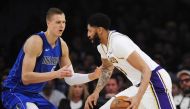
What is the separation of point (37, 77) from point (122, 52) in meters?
1.03

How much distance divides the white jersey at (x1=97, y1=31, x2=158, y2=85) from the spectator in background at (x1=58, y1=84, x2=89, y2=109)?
2349 mm

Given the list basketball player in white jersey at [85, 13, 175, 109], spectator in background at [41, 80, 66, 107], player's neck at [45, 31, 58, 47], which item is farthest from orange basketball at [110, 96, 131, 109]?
spectator in background at [41, 80, 66, 107]

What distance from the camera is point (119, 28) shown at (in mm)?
13562

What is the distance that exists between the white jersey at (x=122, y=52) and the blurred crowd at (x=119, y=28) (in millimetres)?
3391

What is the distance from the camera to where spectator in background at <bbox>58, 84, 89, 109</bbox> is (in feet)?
29.9

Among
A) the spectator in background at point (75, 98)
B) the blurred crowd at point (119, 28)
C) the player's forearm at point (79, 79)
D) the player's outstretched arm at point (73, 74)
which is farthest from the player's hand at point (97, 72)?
the blurred crowd at point (119, 28)

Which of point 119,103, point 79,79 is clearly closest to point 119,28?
point 79,79

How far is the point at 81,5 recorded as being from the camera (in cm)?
1428

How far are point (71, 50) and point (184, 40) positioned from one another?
270 cm

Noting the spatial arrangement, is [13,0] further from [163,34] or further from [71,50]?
[163,34]

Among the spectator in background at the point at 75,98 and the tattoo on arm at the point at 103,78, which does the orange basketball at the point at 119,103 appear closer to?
the tattoo on arm at the point at 103,78

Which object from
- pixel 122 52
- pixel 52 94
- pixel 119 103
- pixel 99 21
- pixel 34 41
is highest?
pixel 99 21

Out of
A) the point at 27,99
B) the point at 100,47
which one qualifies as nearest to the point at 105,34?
the point at 100,47

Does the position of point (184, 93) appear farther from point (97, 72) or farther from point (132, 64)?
point (132, 64)
